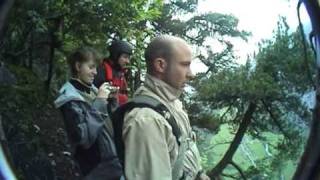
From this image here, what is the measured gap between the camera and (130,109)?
3.82ft

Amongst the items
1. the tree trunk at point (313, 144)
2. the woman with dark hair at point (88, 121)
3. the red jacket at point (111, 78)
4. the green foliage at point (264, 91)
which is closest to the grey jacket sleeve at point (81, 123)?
the woman with dark hair at point (88, 121)

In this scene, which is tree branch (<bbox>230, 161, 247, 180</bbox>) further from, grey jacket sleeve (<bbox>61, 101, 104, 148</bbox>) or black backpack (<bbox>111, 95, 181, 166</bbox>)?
black backpack (<bbox>111, 95, 181, 166</bbox>)

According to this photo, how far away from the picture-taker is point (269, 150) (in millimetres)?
2463

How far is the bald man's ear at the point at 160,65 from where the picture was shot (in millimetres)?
1215

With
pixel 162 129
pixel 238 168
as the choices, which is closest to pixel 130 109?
pixel 162 129

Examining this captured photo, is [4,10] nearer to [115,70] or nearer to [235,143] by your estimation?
[115,70]

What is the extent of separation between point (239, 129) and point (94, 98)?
965 mm

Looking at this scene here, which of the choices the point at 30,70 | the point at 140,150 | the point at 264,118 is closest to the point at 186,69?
the point at 140,150

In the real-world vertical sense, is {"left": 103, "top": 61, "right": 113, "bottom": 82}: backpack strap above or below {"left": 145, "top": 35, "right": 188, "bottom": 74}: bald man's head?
below

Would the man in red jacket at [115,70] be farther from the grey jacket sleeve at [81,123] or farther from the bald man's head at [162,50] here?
the bald man's head at [162,50]

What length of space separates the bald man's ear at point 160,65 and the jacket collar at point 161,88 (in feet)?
0.07

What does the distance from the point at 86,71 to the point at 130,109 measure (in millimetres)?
369

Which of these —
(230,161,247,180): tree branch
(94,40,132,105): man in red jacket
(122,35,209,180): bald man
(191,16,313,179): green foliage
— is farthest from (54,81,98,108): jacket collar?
(230,161,247,180): tree branch

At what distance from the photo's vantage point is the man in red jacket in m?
1.57
